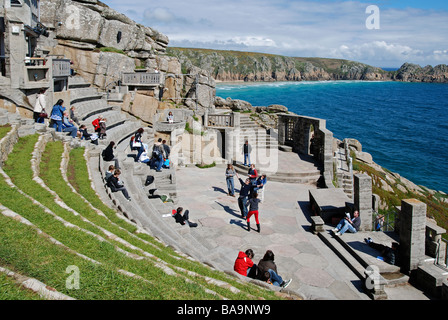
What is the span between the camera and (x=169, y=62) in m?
32.4

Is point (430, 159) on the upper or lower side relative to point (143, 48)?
→ lower

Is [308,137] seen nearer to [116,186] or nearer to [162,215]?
[162,215]

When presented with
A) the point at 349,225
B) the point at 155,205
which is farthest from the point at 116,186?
the point at 349,225

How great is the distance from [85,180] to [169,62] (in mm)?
22061

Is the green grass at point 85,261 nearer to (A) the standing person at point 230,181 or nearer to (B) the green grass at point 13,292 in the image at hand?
(B) the green grass at point 13,292

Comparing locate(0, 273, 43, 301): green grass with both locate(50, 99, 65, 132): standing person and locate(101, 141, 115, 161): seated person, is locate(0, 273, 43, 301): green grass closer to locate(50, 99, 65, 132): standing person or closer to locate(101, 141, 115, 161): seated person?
locate(101, 141, 115, 161): seated person

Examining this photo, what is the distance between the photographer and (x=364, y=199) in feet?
41.9

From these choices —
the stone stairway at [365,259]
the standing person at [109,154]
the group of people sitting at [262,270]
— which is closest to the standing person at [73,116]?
the standing person at [109,154]

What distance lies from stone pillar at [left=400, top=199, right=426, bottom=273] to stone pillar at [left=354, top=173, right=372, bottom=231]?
2.24 metres

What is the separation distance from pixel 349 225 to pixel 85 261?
9.30m

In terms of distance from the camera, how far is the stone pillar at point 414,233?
10.3m
